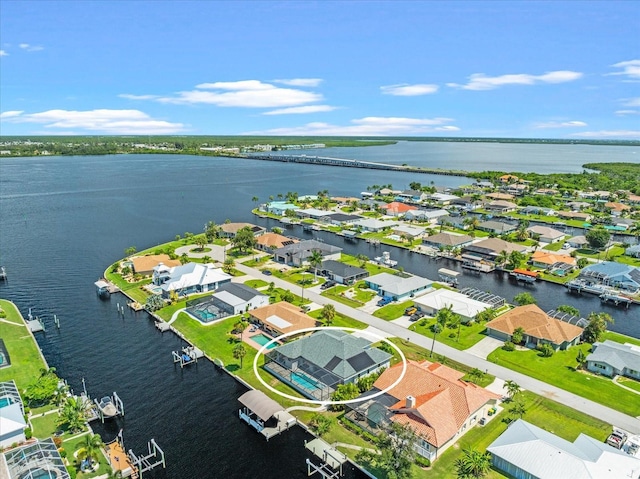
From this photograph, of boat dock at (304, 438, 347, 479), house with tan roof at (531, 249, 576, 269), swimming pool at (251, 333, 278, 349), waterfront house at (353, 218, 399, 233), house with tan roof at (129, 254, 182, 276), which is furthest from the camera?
waterfront house at (353, 218, 399, 233)

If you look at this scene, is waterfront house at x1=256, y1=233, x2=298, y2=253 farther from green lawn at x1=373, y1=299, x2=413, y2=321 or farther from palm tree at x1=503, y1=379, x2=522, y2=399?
palm tree at x1=503, y1=379, x2=522, y2=399

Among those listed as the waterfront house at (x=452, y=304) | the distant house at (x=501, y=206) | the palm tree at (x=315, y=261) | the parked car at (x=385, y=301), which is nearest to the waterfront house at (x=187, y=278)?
the palm tree at (x=315, y=261)

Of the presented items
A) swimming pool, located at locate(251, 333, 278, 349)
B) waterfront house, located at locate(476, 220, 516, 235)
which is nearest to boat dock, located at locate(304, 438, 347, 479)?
swimming pool, located at locate(251, 333, 278, 349)

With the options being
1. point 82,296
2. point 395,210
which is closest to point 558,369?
point 82,296

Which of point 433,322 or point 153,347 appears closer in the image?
point 153,347

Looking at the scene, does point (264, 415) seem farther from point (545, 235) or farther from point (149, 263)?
point (545, 235)

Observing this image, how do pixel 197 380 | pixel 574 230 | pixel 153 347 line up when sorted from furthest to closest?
pixel 574 230 < pixel 153 347 < pixel 197 380

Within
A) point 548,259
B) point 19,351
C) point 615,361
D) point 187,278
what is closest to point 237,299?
point 187,278

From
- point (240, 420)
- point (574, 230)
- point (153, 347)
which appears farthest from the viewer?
point (574, 230)

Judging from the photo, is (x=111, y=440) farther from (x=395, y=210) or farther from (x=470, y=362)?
(x=395, y=210)
